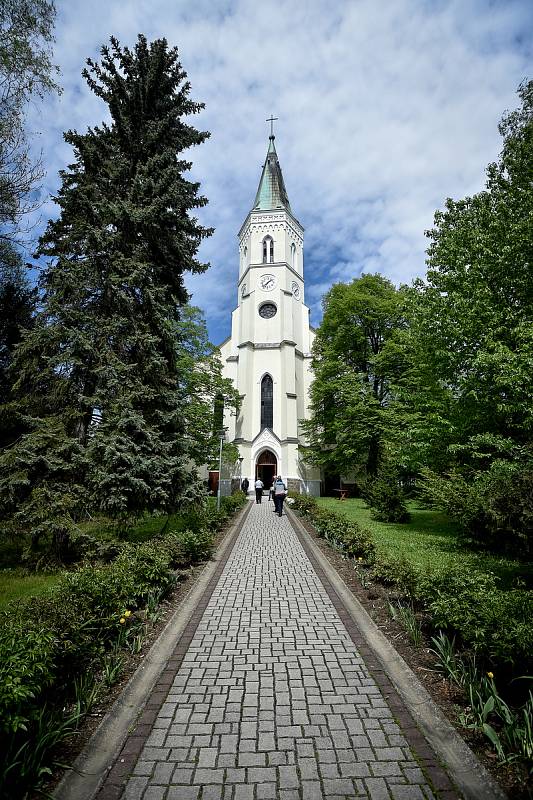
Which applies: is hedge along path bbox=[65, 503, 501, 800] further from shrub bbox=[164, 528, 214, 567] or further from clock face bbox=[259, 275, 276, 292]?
clock face bbox=[259, 275, 276, 292]

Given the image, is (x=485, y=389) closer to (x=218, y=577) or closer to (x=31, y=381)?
(x=218, y=577)

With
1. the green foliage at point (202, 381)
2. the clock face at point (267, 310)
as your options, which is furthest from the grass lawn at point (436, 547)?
the clock face at point (267, 310)

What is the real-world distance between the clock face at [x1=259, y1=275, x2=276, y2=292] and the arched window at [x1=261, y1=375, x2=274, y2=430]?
7895mm

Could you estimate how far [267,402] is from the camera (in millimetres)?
31422

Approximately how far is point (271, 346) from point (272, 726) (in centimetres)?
2975

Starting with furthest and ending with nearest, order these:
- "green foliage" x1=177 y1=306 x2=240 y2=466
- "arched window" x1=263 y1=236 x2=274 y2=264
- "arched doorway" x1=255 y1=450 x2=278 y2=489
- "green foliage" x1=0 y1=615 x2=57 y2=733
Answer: "arched window" x1=263 y1=236 x2=274 y2=264, "arched doorway" x1=255 y1=450 x2=278 y2=489, "green foliage" x1=177 y1=306 x2=240 y2=466, "green foliage" x1=0 y1=615 x2=57 y2=733

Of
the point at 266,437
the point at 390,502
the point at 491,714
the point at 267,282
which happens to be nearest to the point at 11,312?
the point at 390,502

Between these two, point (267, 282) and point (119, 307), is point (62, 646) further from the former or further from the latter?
point (267, 282)

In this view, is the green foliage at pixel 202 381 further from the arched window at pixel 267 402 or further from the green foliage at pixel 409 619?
the green foliage at pixel 409 619

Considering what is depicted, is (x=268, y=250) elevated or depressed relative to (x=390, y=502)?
elevated

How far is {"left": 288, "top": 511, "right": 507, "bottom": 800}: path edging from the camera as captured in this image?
2.67 metres

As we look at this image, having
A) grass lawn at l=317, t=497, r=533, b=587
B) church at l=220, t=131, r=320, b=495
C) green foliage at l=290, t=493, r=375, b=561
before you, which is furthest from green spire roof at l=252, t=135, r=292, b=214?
green foliage at l=290, t=493, r=375, b=561

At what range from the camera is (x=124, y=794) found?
2.63 meters

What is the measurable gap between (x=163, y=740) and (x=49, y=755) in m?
0.81
